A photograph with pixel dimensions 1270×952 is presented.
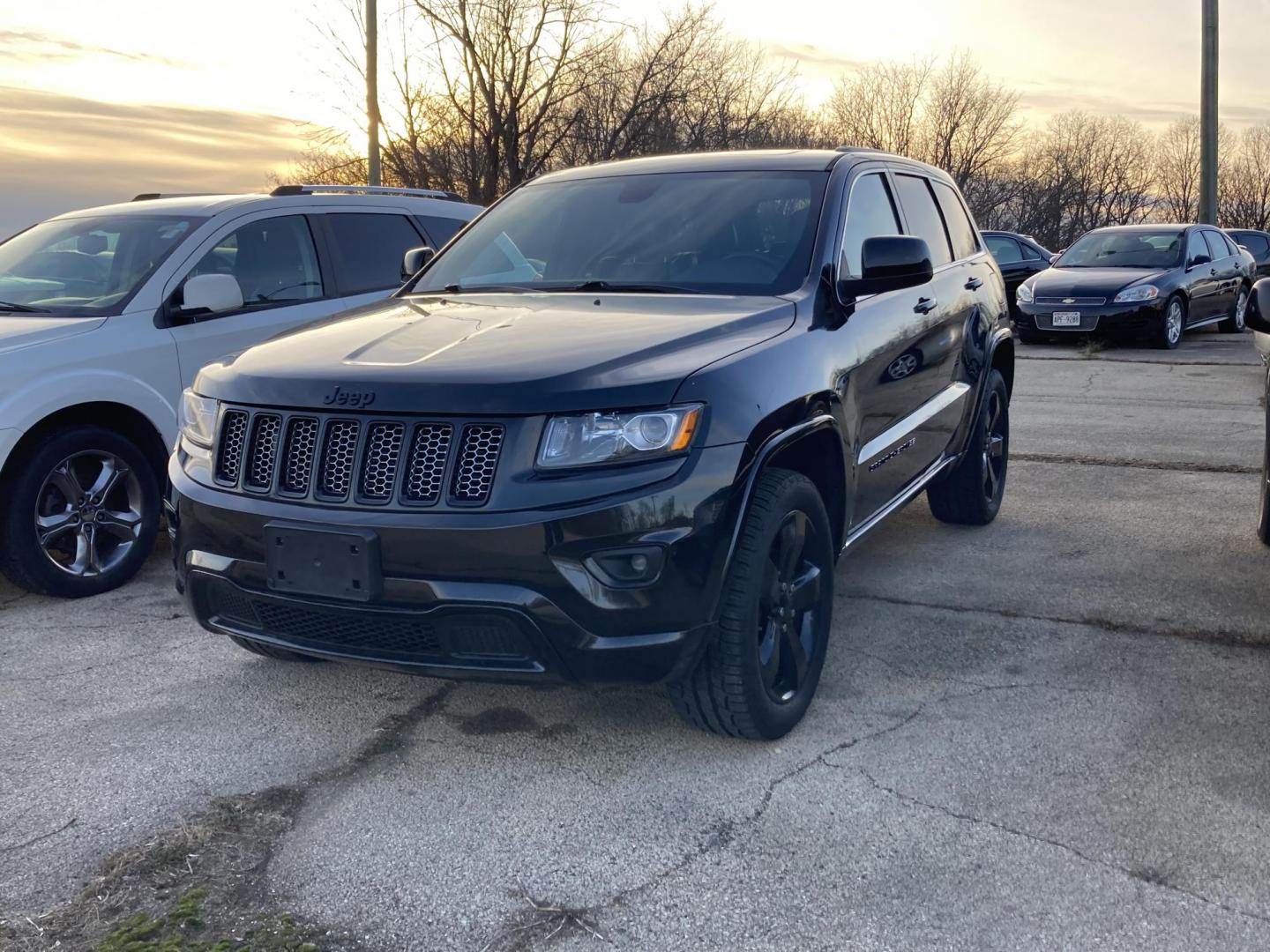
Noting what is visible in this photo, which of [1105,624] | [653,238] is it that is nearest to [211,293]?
[653,238]

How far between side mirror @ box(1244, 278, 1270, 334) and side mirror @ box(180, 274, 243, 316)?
13.9 ft

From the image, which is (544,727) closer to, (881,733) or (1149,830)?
(881,733)

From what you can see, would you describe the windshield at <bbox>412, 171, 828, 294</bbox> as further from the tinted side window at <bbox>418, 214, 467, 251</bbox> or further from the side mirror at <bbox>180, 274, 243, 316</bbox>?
the tinted side window at <bbox>418, 214, 467, 251</bbox>

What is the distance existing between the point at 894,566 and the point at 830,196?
188 centimetres

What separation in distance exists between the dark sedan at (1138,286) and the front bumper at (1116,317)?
0.04ft

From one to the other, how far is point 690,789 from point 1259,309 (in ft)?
9.57

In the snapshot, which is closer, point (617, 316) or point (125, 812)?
point (125, 812)

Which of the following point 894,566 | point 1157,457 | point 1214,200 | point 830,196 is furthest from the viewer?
point 1214,200

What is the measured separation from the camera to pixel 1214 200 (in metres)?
23.2

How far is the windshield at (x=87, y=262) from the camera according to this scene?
5.66 metres

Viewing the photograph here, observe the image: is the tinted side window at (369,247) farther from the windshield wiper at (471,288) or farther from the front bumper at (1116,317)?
the front bumper at (1116,317)

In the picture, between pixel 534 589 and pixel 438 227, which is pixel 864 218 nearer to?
pixel 534 589

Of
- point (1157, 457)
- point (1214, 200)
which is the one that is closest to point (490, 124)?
point (1214, 200)

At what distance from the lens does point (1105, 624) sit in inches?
184
